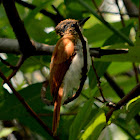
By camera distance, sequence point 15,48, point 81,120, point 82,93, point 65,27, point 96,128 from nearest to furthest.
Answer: point 96,128, point 81,120, point 15,48, point 82,93, point 65,27

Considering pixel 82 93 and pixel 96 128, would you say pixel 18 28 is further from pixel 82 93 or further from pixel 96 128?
pixel 82 93

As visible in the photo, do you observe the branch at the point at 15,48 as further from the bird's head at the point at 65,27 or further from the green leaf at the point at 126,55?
the bird's head at the point at 65,27

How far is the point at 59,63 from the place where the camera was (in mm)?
1557

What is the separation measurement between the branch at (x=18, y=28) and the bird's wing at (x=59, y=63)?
26 centimetres

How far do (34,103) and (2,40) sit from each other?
460 millimetres

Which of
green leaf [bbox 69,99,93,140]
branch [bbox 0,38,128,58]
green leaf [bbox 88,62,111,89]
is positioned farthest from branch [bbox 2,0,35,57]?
green leaf [bbox 88,62,111,89]

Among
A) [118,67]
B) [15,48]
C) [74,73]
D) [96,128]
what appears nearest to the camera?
[96,128]

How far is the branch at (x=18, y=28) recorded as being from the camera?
105 cm

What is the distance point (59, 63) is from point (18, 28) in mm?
459

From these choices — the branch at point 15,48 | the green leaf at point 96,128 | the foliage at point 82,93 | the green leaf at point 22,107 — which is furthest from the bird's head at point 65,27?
the green leaf at point 96,128

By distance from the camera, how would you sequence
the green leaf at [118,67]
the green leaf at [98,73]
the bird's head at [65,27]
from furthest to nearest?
the green leaf at [118,67] < the bird's head at [65,27] < the green leaf at [98,73]

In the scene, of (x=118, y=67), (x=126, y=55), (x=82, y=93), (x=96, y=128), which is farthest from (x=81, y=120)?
(x=118, y=67)

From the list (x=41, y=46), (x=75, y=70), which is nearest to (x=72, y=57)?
(x=75, y=70)

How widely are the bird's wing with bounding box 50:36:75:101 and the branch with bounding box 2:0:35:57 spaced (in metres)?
0.26
